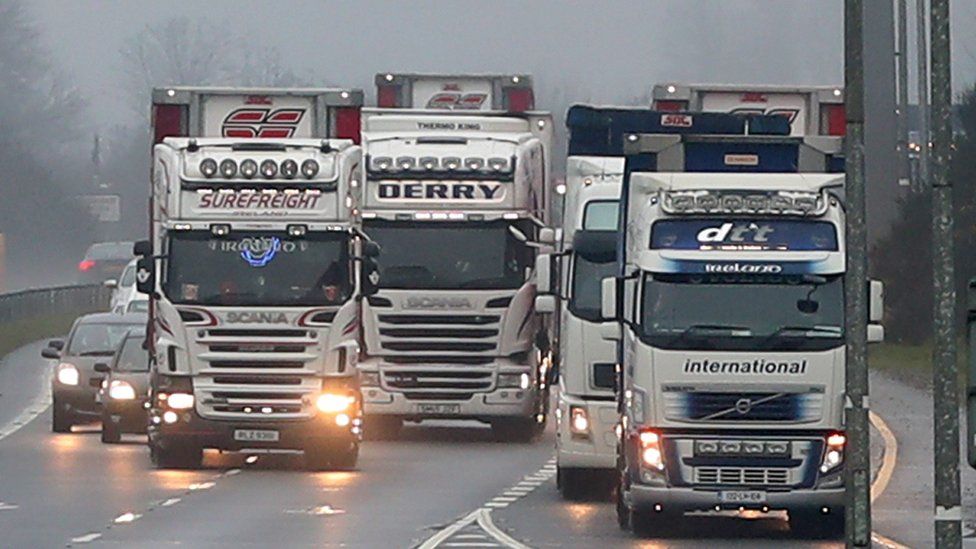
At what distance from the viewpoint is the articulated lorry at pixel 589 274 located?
2555cm

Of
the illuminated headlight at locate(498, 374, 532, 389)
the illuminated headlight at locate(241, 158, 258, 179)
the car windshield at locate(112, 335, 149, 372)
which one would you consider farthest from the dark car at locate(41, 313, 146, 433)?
the illuminated headlight at locate(241, 158, 258, 179)

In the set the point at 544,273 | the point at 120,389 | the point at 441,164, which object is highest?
the point at 441,164

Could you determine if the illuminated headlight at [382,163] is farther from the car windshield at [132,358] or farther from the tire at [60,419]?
the tire at [60,419]

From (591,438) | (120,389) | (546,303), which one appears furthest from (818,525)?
(120,389)

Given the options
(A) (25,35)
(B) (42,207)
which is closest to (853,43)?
(B) (42,207)

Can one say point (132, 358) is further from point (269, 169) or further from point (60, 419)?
point (269, 169)

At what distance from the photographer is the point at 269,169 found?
2909 cm

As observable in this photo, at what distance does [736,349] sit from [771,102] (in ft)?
42.4

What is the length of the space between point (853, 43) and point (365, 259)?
12340mm

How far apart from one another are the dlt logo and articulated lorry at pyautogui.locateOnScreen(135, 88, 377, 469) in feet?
25.7

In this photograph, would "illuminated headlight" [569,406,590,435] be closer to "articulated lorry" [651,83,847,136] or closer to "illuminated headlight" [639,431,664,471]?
"illuminated headlight" [639,431,664,471]

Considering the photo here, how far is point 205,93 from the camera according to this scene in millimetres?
31391

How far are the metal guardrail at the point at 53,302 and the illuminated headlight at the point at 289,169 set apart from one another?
3350 centimetres

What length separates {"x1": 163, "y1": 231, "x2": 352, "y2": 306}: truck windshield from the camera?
29.1m
